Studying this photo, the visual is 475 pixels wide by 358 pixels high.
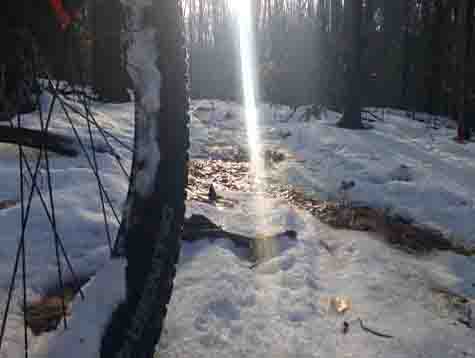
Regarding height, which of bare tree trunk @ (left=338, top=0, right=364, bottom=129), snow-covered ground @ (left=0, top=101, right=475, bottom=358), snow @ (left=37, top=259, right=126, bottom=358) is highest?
bare tree trunk @ (left=338, top=0, right=364, bottom=129)

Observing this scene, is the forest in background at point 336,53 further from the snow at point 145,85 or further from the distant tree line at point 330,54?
the snow at point 145,85

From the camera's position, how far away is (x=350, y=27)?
769cm

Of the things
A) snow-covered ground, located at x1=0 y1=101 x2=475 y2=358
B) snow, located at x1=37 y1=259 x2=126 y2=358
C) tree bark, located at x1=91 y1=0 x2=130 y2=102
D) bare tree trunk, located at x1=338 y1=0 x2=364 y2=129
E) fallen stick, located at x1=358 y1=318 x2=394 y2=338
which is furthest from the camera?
tree bark, located at x1=91 y1=0 x2=130 y2=102

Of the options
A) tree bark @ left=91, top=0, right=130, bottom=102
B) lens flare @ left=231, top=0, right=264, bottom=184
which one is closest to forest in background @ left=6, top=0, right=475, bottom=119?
tree bark @ left=91, top=0, right=130, bottom=102

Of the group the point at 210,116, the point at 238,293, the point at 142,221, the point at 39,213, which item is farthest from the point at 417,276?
the point at 210,116

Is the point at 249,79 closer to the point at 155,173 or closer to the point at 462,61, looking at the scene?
the point at 462,61

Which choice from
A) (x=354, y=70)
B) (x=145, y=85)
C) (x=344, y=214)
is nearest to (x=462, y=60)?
(x=354, y=70)

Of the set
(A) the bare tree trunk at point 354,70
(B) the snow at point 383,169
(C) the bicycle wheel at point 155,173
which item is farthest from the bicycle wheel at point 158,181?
(A) the bare tree trunk at point 354,70

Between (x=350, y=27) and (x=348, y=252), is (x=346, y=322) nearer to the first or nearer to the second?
(x=348, y=252)

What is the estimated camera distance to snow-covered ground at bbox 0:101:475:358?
4.80 feet

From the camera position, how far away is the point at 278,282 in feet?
6.54

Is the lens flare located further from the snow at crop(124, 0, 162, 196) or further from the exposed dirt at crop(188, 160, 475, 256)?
the snow at crop(124, 0, 162, 196)

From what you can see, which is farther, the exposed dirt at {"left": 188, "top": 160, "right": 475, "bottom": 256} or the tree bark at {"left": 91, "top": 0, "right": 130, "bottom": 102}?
the tree bark at {"left": 91, "top": 0, "right": 130, "bottom": 102}

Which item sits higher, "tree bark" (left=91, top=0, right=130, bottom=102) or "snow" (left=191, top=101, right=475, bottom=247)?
"tree bark" (left=91, top=0, right=130, bottom=102)
